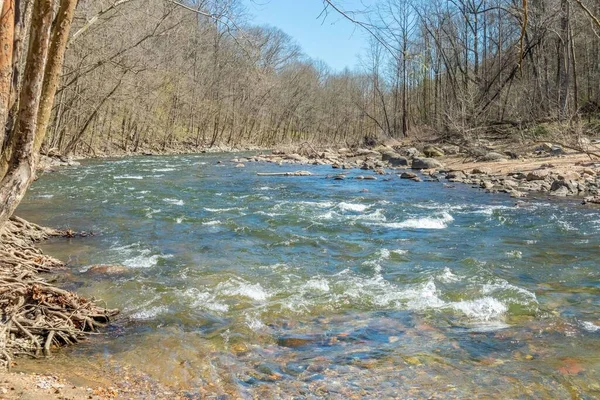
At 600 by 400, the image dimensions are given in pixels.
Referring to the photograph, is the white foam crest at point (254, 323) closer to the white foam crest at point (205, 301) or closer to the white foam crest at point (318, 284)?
the white foam crest at point (205, 301)

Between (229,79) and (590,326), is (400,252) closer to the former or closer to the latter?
(590,326)

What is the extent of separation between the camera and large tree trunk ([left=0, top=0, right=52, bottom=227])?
3.43 metres

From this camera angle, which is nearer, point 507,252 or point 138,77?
point 507,252

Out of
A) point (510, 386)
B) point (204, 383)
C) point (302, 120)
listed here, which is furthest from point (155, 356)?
point (302, 120)

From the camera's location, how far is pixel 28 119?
3.64 meters

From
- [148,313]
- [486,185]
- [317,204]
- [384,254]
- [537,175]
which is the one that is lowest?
[148,313]

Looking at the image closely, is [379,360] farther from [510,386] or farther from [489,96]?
[489,96]

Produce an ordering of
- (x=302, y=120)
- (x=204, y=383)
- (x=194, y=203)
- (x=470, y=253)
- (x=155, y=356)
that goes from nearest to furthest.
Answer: (x=204, y=383) → (x=155, y=356) → (x=470, y=253) → (x=194, y=203) → (x=302, y=120)

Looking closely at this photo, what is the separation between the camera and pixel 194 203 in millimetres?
14094

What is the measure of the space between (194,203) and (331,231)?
504 cm

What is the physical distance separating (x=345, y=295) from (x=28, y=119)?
4262 millimetres

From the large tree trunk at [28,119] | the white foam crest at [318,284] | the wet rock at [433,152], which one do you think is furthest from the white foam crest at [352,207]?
the wet rock at [433,152]

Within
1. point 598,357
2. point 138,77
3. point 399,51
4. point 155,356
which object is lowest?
point 155,356

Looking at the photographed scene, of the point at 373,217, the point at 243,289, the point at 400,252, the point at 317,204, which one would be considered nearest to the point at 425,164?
the point at 317,204
